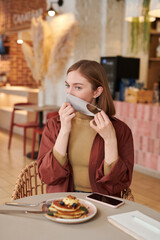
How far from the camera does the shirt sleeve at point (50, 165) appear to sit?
1582mm

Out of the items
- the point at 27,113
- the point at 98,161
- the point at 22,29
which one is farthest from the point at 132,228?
the point at 22,29

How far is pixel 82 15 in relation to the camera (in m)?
5.43

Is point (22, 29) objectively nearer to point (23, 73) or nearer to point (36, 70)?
point (23, 73)

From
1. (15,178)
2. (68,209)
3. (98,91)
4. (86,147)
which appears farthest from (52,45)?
(68,209)

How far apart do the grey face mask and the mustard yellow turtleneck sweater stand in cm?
15

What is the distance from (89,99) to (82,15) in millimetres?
4121

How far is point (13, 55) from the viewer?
8477 mm

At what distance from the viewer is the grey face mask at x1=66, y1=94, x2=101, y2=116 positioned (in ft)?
5.05

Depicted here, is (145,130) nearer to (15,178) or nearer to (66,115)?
(15,178)

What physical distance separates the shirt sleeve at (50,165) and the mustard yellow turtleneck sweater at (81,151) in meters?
0.05

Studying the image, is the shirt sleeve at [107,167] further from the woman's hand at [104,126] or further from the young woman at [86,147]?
the woman's hand at [104,126]

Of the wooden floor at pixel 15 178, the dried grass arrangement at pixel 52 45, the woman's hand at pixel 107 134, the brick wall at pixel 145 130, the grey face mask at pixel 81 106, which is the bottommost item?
the wooden floor at pixel 15 178

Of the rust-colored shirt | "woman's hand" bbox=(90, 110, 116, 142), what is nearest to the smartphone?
the rust-colored shirt

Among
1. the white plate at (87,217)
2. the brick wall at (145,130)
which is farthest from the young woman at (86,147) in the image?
the brick wall at (145,130)
